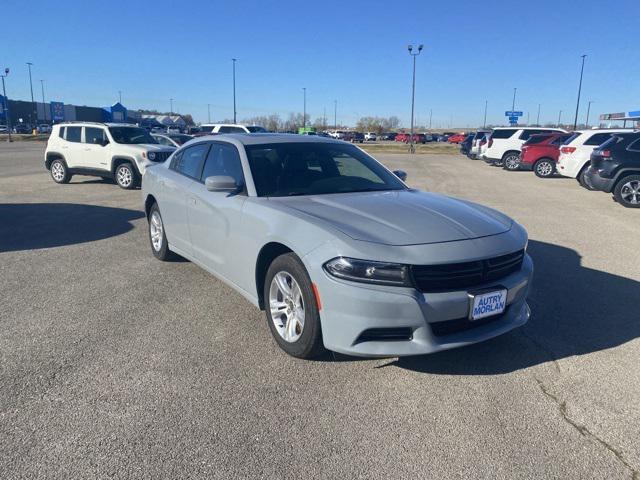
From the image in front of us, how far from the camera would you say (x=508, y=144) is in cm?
2270

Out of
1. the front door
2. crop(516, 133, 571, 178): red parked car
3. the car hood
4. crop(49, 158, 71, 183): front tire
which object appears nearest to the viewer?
the car hood

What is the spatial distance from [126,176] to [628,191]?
40.7 ft

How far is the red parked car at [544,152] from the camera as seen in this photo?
19500 millimetres

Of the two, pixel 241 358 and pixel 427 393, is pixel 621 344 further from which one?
pixel 241 358

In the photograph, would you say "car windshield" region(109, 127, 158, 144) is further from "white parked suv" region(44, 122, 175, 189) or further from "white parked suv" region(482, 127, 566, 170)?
"white parked suv" region(482, 127, 566, 170)

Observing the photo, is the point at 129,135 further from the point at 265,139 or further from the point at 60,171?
the point at 265,139

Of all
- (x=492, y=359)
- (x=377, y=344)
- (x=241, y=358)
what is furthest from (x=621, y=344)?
(x=241, y=358)

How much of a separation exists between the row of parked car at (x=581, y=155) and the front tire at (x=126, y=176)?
11.6 metres

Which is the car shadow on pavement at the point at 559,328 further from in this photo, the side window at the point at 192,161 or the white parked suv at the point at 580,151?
the white parked suv at the point at 580,151

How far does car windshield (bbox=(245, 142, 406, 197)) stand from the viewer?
4.29m

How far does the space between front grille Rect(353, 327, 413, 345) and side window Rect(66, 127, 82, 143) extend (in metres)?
13.2

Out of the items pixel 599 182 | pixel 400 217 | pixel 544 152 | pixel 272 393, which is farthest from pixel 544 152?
pixel 272 393

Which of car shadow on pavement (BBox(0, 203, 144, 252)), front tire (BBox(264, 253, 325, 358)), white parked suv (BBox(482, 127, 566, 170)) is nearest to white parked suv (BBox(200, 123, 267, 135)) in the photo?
white parked suv (BBox(482, 127, 566, 170))

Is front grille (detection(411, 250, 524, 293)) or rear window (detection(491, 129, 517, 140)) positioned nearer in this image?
front grille (detection(411, 250, 524, 293))
